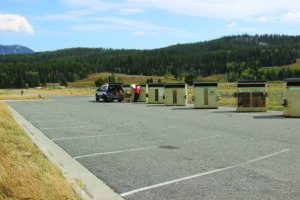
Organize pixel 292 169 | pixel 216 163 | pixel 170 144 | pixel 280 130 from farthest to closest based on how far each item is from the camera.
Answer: pixel 280 130 → pixel 170 144 → pixel 216 163 → pixel 292 169

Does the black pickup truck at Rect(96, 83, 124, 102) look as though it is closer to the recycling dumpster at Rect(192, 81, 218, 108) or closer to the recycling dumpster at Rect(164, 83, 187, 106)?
the recycling dumpster at Rect(164, 83, 187, 106)

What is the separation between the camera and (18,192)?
→ 14.1 ft

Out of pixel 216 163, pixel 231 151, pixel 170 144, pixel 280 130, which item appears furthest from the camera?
pixel 280 130

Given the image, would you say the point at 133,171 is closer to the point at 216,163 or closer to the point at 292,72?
the point at 216,163

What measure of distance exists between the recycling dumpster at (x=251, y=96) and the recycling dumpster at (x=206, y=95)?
10.9 ft

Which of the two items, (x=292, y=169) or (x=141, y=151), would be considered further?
(x=141, y=151)

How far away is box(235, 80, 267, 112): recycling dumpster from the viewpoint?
19094 mm

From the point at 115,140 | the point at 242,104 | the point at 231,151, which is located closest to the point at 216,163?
the point at 231,151

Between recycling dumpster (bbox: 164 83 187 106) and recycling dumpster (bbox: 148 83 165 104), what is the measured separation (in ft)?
13.2

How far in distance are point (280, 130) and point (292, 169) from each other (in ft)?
18.5

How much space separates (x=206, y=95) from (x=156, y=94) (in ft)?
28.0

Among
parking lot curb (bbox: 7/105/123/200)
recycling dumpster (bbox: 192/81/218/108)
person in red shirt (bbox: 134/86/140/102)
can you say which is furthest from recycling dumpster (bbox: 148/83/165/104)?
parking lot curb (bbox: 7/105/123/200)

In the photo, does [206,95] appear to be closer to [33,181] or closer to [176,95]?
[176,95]

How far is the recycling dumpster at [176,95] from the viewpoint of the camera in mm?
26172
